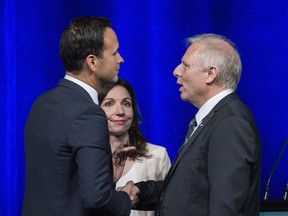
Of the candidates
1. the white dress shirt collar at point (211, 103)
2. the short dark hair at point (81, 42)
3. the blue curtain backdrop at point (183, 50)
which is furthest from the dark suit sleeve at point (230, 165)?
the blue curtain backdrop at point (183, 50)

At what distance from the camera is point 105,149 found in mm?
1747

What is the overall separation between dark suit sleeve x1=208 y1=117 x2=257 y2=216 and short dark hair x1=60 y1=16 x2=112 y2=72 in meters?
0.42

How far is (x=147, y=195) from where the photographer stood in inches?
88.2

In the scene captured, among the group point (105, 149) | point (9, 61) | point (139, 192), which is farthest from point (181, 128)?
point (105, 149)

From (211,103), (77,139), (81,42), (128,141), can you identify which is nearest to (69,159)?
(77,139)

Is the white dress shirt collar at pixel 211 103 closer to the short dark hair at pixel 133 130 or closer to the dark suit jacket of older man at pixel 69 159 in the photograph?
the dark suit jacket of older man at pixel 69 159

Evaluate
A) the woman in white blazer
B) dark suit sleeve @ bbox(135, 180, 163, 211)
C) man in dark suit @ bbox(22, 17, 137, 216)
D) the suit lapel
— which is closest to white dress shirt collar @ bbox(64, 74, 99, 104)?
man in dark suit @ bbox(22, 17, 137, 216)

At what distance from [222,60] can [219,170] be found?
374 millimetres

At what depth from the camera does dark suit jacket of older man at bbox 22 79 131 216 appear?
67.9 inches

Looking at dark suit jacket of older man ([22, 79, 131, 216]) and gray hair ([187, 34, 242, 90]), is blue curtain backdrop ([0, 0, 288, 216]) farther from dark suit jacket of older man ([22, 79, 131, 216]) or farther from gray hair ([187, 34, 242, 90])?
dark suit jacket of older man ([22, 79, 131, 216])

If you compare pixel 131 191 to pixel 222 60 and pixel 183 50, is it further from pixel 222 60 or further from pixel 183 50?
pixel 183 50

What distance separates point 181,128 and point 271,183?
52 centimetres

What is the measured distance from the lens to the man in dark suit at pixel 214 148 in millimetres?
1809

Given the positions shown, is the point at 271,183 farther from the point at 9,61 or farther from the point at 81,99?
the point at 81,99
